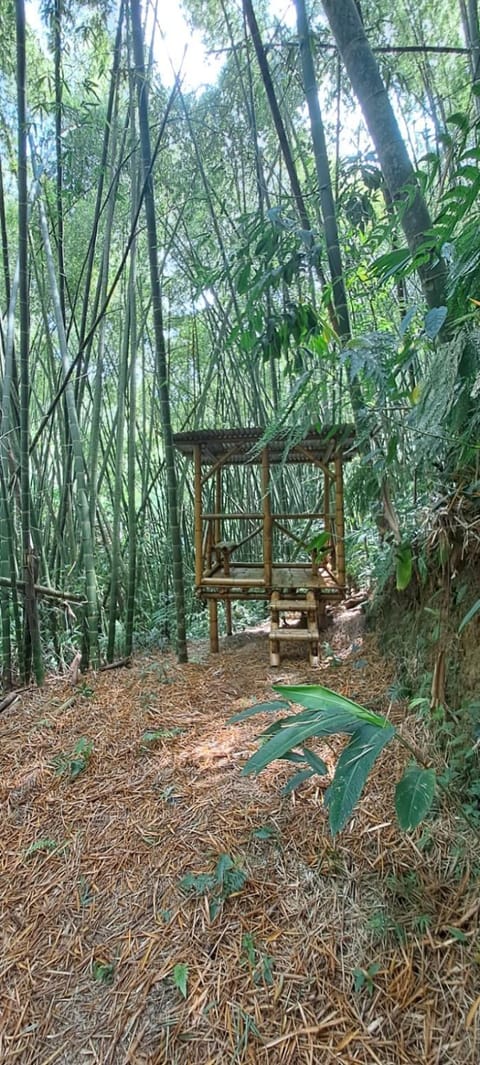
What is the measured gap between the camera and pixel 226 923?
92 cm

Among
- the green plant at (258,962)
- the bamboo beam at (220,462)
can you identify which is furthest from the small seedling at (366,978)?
the bamboo beam at (220,462)

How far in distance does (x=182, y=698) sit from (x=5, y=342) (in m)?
1.92

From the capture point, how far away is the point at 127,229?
377 centimetres

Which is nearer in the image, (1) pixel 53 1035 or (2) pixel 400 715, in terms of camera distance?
(1) pixel 53 1035

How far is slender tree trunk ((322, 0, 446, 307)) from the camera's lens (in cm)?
140

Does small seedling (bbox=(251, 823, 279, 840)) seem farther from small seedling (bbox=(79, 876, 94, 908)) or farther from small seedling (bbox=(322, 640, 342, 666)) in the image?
small seedling (bbox=(322, 640, 342, 666))

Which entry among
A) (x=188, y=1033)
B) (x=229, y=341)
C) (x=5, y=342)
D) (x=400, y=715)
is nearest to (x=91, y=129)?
(x=5, y=342)

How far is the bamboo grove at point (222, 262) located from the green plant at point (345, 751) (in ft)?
1.96

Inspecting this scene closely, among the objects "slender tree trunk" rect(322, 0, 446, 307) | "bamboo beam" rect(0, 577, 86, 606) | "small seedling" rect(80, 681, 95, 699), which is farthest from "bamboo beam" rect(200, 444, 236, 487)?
"slender tree trunk" rect(322, 0, 446, 307)

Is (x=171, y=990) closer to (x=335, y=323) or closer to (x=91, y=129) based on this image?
(x=335, y=323)

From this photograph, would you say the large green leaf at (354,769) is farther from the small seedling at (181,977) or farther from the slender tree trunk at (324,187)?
the slender tree trunk at (324,187)

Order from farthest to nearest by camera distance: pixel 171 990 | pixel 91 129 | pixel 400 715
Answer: pixel 91 129 < pixel 400 715 < pixel 171 990

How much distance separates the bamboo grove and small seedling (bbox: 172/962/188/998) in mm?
1150

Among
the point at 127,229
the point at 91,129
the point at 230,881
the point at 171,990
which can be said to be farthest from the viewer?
the point at 127,229
